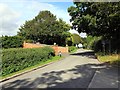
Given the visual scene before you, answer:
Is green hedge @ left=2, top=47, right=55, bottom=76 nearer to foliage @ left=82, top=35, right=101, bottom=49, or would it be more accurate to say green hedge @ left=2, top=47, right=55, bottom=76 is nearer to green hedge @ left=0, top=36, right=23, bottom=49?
green hedge @ left=0, top=36, right=23, bottom=49

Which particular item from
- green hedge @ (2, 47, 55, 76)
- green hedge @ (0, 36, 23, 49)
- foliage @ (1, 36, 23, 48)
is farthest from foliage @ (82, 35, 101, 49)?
green hedge @ (2, 47, 55, 76)

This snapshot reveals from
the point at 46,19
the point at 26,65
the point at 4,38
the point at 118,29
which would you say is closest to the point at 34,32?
the point at 46,19

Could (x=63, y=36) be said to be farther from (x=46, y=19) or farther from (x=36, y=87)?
(x=36, y=87)

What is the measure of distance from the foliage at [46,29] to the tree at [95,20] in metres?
20.5

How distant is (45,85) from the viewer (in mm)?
13430

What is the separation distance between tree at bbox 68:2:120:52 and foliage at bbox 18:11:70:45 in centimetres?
2047

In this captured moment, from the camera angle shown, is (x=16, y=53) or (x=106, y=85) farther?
(x=16, y=53)

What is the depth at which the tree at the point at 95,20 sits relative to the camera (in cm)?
3012

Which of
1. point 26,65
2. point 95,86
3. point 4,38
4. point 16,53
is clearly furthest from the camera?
point 4,38

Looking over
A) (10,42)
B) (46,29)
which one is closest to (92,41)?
(46,29)

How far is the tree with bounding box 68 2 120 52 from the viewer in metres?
30.1

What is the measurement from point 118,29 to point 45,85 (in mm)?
24158

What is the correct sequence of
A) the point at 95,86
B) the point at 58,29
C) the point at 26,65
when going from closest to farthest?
the point at 95,86 < the point at 26,65 < the point at 58,29

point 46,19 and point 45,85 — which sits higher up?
point 46,19
